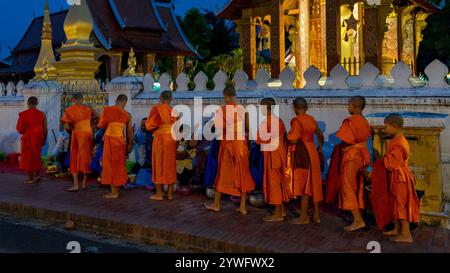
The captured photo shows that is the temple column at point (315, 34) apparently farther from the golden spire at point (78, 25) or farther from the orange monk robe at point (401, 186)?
the orange monk robe at point (401, 186)

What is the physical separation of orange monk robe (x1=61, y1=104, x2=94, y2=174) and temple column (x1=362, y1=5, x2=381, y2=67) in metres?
7.78

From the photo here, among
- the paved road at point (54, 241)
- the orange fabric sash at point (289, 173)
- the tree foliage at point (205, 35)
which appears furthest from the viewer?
the tree foliage at point (205, 35)

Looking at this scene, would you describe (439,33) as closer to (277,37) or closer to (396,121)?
(277,37)

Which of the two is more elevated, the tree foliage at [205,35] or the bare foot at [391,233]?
the tree foliage at [205,35]

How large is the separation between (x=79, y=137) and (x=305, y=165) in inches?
155

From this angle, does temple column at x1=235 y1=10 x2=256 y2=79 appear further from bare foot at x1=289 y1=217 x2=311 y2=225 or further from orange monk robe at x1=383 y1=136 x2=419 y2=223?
orange monk robe at x1=383 y1=136 x2=419 y2=223

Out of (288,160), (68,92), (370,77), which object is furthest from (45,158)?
(370,77)

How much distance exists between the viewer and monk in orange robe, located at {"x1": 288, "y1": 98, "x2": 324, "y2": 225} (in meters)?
5.28

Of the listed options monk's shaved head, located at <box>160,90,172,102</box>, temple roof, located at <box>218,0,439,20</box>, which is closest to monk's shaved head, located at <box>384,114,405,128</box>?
monk's shaved head, located at <box>160,90,172,102</box>

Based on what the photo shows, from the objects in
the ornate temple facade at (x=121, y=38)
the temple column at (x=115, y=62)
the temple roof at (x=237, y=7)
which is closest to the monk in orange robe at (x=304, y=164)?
the temple roof at (x=237, y=7)

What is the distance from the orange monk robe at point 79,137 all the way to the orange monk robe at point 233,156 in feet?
8.82

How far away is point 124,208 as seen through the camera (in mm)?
6164

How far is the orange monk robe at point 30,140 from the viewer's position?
8.20 metres

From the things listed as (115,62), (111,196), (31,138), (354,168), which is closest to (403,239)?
(354,168)
